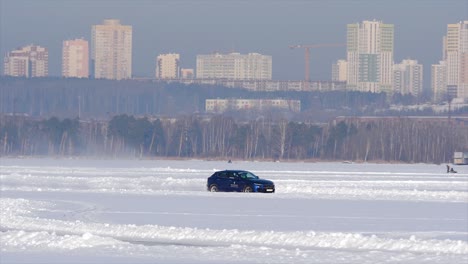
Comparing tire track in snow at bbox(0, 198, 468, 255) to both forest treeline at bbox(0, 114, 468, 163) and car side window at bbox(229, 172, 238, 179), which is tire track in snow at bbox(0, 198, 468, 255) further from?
forest treeline at bbox(0, 114, 468, 163)

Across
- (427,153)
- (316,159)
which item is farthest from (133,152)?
(427,153)

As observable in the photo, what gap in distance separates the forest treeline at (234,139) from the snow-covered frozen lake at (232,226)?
9869 centimetres

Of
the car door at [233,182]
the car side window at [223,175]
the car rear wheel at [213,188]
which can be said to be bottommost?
the car rear wheel at [213,188]

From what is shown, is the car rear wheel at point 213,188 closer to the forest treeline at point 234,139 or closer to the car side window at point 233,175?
the car side window at point 233,175

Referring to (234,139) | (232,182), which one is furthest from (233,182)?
(234,139)

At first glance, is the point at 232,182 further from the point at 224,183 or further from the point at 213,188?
the point at 213,188

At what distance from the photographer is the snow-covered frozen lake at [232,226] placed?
81.7ft

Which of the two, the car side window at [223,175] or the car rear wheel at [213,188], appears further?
the car side window at [223,175]

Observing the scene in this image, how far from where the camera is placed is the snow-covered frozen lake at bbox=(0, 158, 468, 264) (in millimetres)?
24906

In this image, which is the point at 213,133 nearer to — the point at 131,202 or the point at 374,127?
the point at 374,127

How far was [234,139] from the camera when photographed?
518 ft

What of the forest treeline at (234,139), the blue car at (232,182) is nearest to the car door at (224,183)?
the blue car at (232,182)

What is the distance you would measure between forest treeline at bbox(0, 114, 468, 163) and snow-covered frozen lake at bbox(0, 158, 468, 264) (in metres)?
98.7

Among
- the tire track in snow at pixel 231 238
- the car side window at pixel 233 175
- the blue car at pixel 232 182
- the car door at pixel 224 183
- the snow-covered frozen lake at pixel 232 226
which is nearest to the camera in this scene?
the snow-covered frozen lake at pixel 232 226
